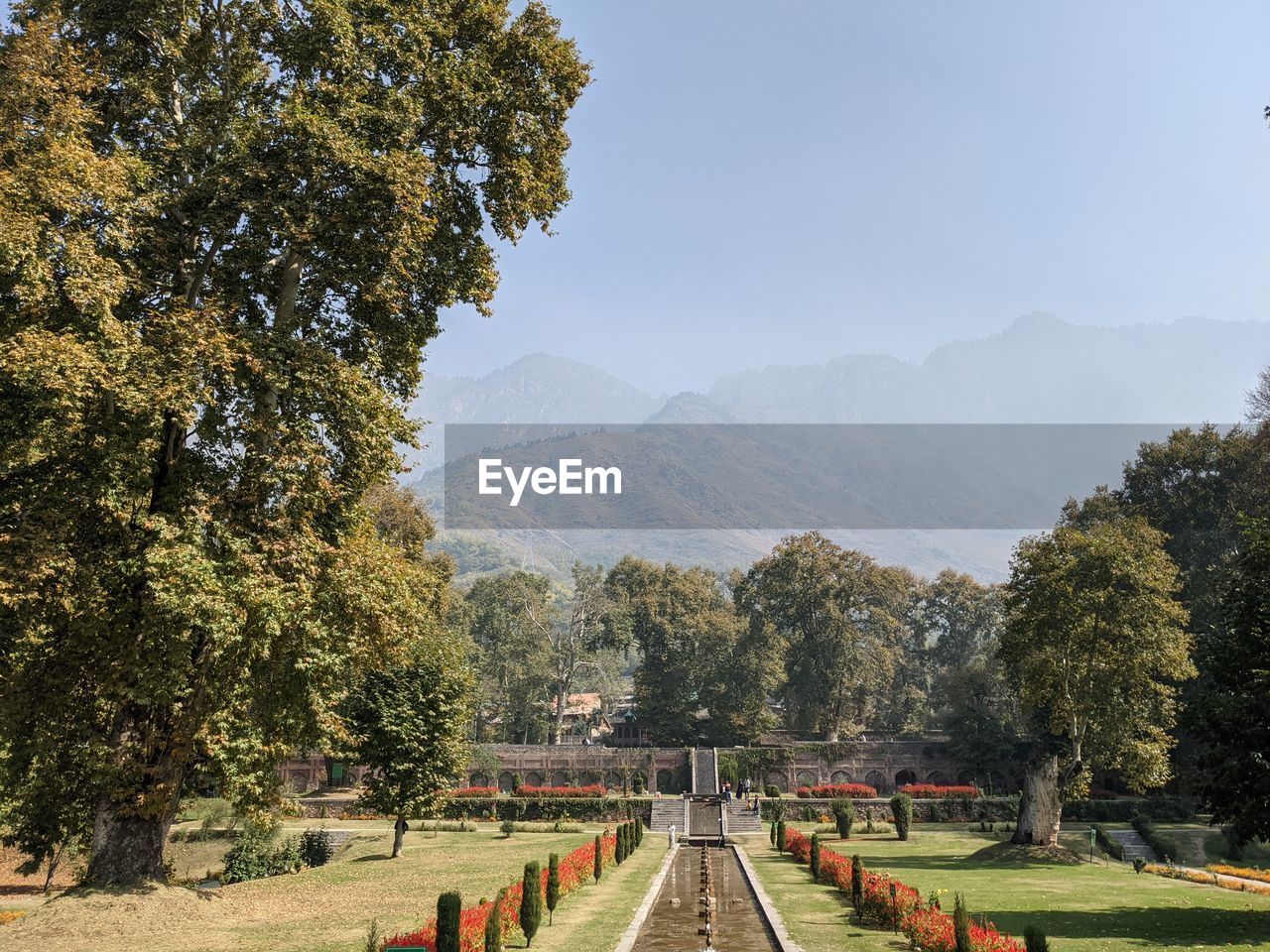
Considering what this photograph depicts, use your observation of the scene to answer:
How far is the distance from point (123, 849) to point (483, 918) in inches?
287

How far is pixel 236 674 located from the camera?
16.3 metres

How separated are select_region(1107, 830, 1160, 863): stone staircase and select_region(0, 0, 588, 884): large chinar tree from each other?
114 feet

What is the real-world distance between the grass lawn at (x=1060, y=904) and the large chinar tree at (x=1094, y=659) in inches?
134

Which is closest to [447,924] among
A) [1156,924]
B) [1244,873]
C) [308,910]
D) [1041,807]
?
[308,910]

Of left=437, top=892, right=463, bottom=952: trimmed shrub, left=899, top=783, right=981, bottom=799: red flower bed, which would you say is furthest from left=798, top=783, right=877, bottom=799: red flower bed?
left=437, top=892, right=463, bottom=952: trimmed shrub

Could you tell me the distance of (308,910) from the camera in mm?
19781

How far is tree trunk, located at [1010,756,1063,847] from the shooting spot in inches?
1358

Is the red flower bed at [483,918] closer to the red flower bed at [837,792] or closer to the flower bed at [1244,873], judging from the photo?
the flower bed at [1244,873]


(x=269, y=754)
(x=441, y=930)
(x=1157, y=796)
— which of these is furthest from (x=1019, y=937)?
(x=1157, y=796)

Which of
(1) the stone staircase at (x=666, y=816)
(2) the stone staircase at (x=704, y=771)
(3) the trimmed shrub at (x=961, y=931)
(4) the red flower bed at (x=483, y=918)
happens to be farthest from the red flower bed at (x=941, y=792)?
(3) the trimmed shrub at (x=961, y=931)

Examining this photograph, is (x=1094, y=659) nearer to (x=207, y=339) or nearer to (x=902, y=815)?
(x=902, y=815)

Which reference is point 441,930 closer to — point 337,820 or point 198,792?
point 198,792

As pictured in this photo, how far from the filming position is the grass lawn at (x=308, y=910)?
1524 cm

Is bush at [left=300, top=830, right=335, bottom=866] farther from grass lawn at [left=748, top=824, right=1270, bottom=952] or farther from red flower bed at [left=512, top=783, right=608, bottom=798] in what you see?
red flower bed at [left=512, top=783, right=608, bottom=798]
